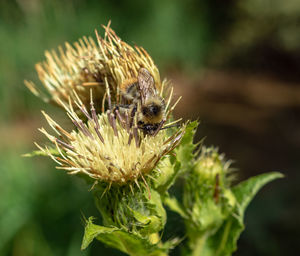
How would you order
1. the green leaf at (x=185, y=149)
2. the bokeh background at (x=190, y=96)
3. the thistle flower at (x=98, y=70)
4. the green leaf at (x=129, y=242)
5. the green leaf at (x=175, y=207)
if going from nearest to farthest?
the green leaf at (x=129, y=242) < the green leaf at (x=185, y=149) < the thistle flower at (x=98, y=70) < the green leaf at (x=175, y=207) < the bokeh background at (x=190, y=96)

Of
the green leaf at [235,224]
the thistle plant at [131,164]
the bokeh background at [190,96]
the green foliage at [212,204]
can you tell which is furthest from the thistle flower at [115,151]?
the green leaf at [235,224]

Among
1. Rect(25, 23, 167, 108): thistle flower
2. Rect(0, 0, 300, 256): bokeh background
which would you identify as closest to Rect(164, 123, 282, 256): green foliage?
Rect(0, 0, 300, 256): bokeh background

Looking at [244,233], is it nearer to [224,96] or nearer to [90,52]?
[90,52]

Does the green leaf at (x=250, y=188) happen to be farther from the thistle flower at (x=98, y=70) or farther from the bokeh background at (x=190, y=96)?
the thistle flower at (x=98, y=70)

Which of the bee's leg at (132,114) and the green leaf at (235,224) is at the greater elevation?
the bee's leg at (132,114)

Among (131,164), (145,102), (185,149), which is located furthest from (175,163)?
(145,102)

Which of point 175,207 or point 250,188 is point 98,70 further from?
point 250,188
